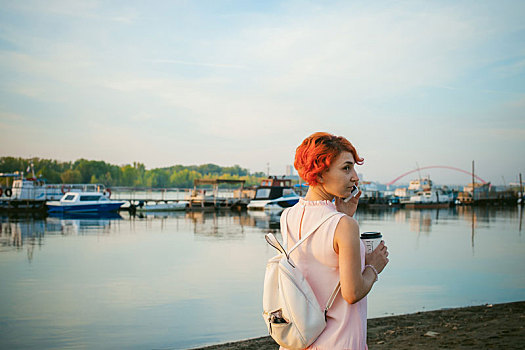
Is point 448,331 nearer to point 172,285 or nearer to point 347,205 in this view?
point 347,205

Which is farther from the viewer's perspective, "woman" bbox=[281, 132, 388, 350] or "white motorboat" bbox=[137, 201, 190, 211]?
"white motorboat" bbox=[137, 201, 190, 211]

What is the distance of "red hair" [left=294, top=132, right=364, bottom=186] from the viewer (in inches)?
87.2

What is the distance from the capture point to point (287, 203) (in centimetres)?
5475

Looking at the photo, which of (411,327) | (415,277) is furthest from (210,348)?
(415,277)

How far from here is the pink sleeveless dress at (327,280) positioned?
2.14 meters

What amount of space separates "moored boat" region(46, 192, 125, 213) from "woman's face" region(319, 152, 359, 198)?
4768cm

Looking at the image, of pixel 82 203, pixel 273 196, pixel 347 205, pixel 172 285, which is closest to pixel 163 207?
pixel 82 203

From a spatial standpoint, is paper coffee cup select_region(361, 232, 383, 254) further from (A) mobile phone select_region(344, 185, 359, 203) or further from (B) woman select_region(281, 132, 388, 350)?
(A) mobile phone select_region(344, 185, 359, 203)

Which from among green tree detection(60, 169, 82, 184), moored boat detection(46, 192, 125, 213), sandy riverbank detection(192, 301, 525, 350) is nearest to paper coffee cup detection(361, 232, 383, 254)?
sandy riverbank detection(192, 301, 525, 350)

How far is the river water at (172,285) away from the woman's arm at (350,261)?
6647mm

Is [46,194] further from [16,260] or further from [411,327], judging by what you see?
[411,327]

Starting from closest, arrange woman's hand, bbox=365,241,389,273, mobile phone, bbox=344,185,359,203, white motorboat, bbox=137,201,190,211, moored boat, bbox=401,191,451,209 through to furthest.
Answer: woman's hand, bbox=365,241,389,273 < mobile phone, bbox=344,185,359,203 < white motorboat, bbox=137,201,190,211 < moored boat, bbox=401,191,451,209

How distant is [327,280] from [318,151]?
56 centimetres

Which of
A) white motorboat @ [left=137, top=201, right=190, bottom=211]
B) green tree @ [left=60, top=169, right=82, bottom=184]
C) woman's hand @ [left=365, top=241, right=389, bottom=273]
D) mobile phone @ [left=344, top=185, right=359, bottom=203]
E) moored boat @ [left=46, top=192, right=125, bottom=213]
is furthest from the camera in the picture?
green tree @ [left=60, top=169, right=82, bottom=184]
